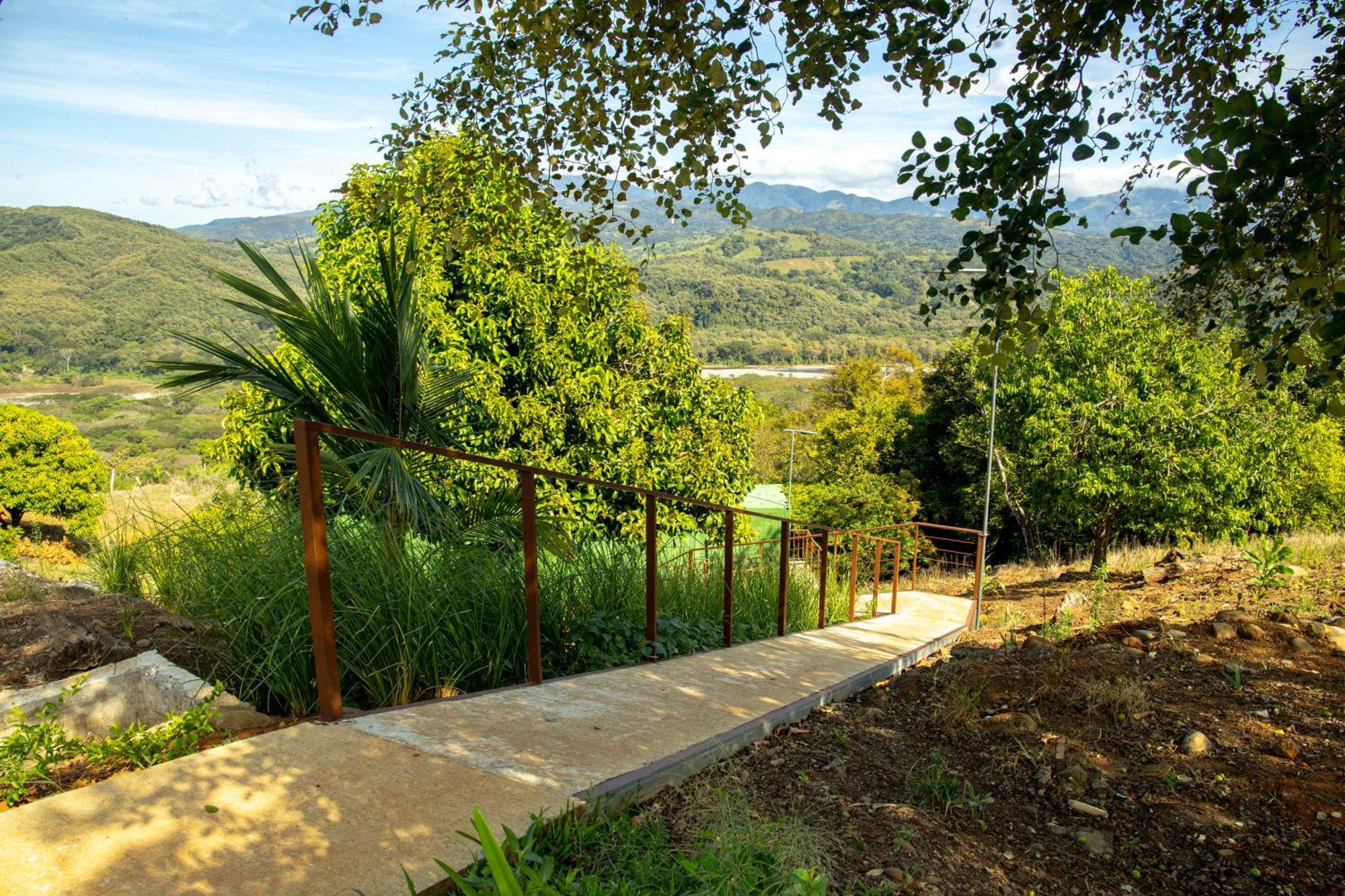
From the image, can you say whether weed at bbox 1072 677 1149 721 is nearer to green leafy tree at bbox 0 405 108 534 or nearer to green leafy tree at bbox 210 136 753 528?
green leafy tree at bbox 210 136 753 528

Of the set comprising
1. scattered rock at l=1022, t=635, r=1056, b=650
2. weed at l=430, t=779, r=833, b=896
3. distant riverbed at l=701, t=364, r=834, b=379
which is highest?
weed at l=430, t=779, r=833, b=896

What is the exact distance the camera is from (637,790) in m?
2.97

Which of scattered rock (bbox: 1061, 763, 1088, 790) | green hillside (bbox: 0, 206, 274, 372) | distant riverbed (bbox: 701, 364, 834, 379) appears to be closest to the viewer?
scattered rock (bbox: 1061, 763, 1088, 790)

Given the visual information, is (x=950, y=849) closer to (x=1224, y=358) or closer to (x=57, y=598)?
(x=57, y=598)

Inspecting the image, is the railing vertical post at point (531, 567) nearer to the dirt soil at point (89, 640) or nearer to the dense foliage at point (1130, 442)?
the dirt soil at point (89, 640)

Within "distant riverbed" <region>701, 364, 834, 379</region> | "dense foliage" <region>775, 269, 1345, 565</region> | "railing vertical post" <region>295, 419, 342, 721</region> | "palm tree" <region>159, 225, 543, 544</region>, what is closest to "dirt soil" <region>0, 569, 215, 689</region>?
"railing vertical post" <region>295, 419, 342, 721</region>

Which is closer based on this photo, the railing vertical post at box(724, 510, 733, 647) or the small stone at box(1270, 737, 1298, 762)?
the small stone at box(1270, 737, 1298, 762)

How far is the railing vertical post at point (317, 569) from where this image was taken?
3150 mm

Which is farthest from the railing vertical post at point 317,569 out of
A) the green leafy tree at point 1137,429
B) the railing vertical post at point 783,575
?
the green leafy tree at point 1137,429

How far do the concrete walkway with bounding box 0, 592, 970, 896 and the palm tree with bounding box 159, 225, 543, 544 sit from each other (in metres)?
1.48

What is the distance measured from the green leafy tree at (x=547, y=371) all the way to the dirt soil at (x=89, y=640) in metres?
7.64

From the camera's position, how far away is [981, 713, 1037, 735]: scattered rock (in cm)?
393

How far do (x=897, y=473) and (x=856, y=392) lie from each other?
14763mm

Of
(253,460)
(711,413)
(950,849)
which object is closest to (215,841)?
(950,849)
